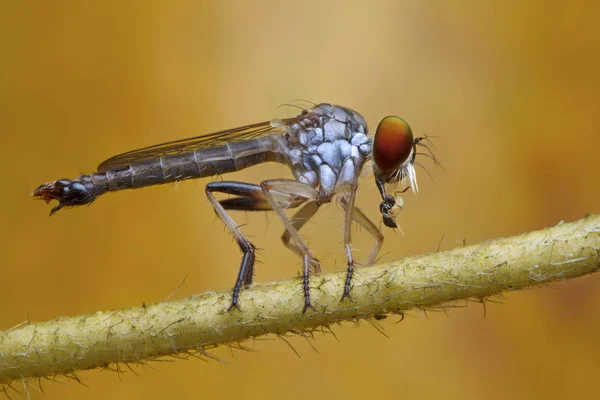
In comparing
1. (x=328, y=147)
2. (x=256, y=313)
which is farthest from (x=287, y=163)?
(x=256, y=313)

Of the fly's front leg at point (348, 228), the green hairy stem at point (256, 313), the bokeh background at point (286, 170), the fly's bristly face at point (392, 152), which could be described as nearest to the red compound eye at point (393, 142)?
the fly's bristly face at point (392, 152)

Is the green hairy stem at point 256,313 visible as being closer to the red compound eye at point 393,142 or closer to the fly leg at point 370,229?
the red compound eye at point 393,142

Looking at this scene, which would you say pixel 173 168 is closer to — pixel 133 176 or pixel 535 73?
pixel 133 176

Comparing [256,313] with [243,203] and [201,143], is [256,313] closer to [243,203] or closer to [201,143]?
[243,203]

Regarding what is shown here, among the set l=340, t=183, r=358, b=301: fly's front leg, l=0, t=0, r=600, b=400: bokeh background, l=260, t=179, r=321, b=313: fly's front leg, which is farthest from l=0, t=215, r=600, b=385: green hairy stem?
l=0, t=0, r=600, b=400: bokeh background

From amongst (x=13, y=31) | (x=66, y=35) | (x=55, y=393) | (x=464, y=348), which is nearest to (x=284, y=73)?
(x=66, y=35)

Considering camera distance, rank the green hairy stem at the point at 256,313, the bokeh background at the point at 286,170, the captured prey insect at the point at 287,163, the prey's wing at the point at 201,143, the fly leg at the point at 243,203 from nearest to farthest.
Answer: the green hairy stem at the point at 256,313
the fly leg at the point at 243,203
the captured prey insect at the point at 287,163
the prey's wing at the point at 201,143
the bokeh background at the point at 286,170

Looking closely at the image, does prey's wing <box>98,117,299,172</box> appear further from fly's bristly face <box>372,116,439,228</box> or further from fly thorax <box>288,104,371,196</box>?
fly's bristly face <box>372,116,439,228</box>
